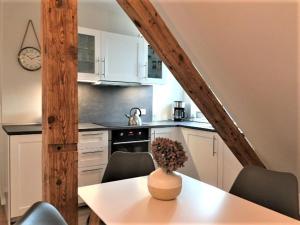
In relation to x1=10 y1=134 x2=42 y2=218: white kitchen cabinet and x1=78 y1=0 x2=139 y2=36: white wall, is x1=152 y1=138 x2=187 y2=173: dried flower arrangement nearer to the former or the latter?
x1=10 y1=134 x2=42 y2=218: white kitchen cabinet

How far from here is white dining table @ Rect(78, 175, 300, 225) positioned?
1.16 metres

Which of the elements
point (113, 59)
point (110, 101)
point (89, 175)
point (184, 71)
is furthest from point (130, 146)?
point (184, 71)

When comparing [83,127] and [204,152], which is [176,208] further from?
[204,152]

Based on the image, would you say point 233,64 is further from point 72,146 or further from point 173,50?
point 72,146

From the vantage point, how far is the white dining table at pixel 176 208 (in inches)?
45.7

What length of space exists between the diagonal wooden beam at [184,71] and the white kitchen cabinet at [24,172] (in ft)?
4.86

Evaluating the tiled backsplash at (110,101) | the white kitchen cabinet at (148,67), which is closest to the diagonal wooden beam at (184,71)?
the white kitchen cabinet at (148,67)

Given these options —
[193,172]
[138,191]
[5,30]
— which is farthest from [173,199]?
[5,30]

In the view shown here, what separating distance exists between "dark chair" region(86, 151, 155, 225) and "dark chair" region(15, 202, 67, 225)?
909 millimetres

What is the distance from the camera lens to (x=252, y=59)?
5.02 ft

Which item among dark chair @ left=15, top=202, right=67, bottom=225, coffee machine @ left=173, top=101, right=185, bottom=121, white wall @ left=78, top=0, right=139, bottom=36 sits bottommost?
dark chair @ left=15, top=202, right=67, bottom=225

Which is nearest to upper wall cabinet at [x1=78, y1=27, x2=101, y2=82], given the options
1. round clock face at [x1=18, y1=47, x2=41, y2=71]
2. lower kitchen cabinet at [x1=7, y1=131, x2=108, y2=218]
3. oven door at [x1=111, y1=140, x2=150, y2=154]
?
round clock face at [x1=18, y1=47, x2=41, y2=71]

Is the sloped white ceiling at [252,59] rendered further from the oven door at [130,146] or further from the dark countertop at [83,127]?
the oven door at [130,146]

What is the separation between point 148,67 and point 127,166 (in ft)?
6.45
